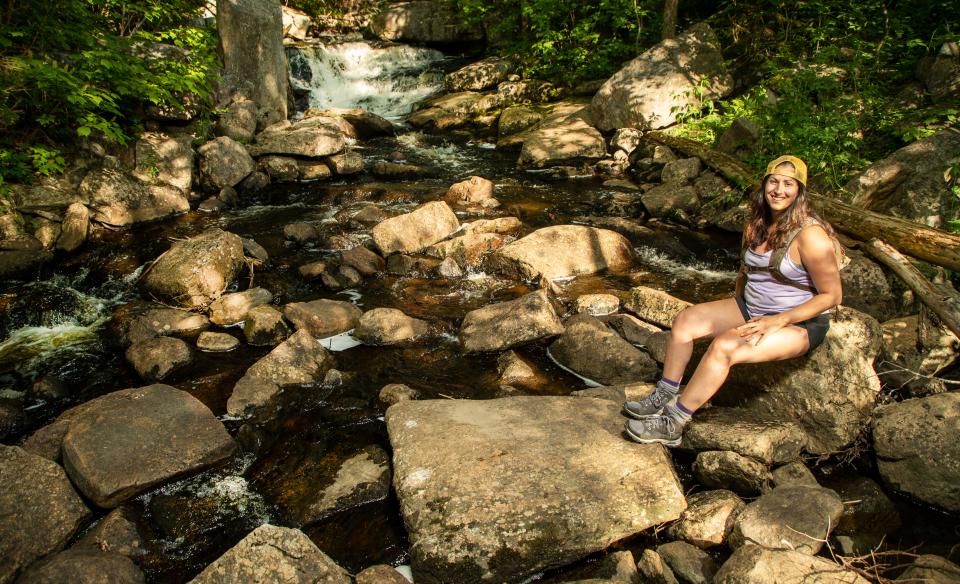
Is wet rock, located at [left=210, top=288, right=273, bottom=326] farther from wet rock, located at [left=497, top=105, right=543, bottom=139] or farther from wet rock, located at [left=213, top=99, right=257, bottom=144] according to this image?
wet rock, located at [left=497, top=105, right=543, bottom=139]

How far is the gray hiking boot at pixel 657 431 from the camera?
376cm

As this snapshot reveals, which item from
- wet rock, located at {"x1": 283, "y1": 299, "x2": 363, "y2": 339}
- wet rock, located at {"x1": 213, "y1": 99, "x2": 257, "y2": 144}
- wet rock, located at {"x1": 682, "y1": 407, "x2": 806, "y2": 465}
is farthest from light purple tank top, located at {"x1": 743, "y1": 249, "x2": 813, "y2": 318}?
wet rock, located at {"x1": 213, "y1": 99, "x2": 257, "y2": 144}

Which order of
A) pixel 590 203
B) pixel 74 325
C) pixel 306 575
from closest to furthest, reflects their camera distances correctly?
pixel 306 575, pixel 74 325, pixel 590 203

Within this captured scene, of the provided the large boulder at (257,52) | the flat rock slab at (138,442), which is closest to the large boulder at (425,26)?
the large boulder at (257,52)

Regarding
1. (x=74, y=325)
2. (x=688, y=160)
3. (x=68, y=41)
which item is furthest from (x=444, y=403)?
(x=68, y=41)

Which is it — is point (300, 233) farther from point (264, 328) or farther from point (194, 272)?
point (264, 328)

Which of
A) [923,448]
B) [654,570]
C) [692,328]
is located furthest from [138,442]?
[923,448]

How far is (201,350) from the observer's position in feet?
18.5

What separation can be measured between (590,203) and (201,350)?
6830 mm

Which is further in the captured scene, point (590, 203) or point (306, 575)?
point (590, 203)

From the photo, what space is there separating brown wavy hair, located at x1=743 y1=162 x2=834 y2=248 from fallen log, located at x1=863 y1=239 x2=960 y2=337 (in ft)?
5.27

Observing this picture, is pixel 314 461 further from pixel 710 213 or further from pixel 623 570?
pixel 710 213

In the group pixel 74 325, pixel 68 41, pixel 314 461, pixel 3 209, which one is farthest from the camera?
pixel 68 41

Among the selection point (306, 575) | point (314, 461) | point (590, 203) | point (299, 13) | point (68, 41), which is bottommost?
point (314, 461)
